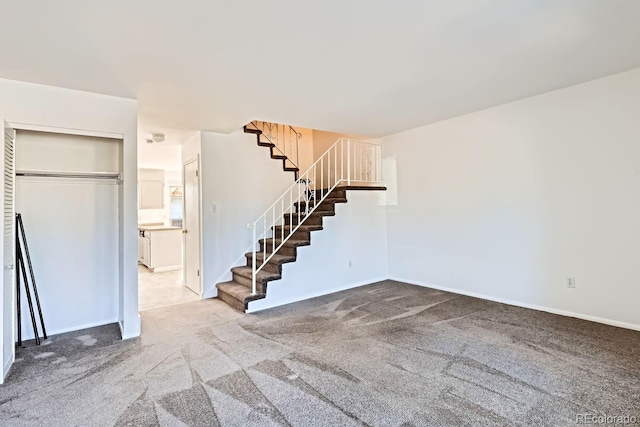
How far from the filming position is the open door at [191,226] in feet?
16.0

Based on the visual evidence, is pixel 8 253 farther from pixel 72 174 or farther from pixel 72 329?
pixel 72 329

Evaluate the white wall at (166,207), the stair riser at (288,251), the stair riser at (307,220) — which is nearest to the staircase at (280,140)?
the stair riser at (307,220)

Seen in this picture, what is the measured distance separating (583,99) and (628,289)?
1990 millimetres

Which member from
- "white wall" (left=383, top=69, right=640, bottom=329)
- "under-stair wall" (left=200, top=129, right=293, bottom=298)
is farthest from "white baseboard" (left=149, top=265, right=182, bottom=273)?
"white wall" (left=383, top=69, right=640, bottom=329)

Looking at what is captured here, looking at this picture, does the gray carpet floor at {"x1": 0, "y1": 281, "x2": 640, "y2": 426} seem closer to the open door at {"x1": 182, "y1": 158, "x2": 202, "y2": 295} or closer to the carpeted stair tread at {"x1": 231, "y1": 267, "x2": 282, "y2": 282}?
the carpeted stair tread at {"x1": 231, "y1": 267, "x2": 282, "y2": 282}

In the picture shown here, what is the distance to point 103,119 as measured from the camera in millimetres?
3232

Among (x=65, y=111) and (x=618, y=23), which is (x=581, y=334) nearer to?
(x=618, y=23)

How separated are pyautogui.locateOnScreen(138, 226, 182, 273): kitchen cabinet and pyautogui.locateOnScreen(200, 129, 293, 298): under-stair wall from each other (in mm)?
2713

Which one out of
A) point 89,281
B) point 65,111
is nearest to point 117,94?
point 65,111

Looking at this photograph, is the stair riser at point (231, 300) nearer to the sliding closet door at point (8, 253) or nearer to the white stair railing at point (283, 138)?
the sliding closet door at point (8, 253)

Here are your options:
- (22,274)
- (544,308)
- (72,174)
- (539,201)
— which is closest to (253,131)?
(72,174)

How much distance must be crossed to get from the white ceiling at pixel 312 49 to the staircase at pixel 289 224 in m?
1.77

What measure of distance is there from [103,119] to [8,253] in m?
1.45

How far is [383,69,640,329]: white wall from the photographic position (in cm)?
322
